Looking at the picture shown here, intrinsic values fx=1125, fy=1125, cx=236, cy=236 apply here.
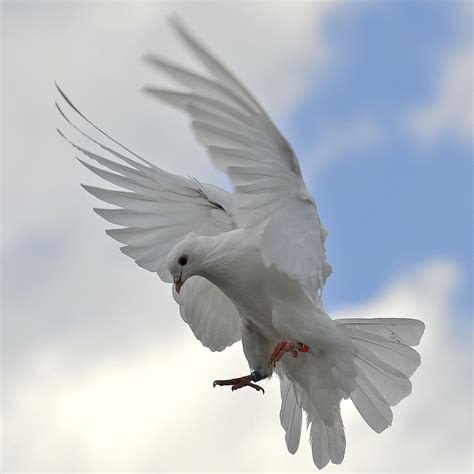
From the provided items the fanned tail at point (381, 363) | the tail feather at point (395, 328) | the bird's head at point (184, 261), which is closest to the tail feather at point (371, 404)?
the fanned tail at point (381, 363)

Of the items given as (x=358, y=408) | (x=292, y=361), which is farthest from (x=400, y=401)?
(x=292, y=361)

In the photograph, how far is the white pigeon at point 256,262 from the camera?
14438mm

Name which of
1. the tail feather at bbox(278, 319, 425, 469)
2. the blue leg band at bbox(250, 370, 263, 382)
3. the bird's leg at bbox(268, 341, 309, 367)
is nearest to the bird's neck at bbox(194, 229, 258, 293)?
the bird's leg at bbox(268, 341, 309, 367)

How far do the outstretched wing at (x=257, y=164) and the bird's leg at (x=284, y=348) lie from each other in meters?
1.35

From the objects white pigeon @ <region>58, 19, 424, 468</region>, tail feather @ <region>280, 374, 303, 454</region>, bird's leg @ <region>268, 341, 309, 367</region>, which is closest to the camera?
white pigeon @ <region>58, 19, 424, 468</region>

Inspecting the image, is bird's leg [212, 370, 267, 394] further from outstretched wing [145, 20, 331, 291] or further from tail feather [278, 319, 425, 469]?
outstretched wing [145, 20, 331, 291]

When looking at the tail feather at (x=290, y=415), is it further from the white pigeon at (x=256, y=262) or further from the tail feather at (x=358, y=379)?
the tail feather at (x=358, y=379)

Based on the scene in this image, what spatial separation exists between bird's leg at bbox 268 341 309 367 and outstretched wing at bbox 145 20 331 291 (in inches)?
53.2

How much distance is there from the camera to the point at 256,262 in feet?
53.8

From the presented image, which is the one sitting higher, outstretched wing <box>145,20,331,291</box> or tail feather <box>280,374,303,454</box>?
outstretched wing <box>145,20,331,291</box>

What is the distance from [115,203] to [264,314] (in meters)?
3.15

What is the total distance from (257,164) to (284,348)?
3.33 m

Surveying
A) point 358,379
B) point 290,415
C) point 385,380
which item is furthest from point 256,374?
point 385,380

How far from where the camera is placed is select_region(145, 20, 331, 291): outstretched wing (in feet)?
45.1
